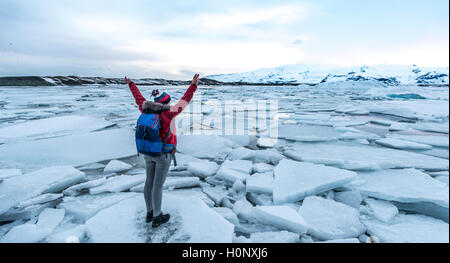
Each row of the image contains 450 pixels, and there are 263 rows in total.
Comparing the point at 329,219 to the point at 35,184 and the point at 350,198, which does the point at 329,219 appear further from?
the point at 35,184

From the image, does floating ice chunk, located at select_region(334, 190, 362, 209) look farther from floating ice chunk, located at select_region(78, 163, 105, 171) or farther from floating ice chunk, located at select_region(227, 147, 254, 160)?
floating ice chunk, located at select_region(78, 163, 105, 171)

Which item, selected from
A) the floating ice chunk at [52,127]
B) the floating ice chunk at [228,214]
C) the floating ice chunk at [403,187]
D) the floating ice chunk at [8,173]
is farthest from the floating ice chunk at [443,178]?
the floating ice chunk at [52,127]

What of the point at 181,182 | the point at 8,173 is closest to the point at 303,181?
the point at 181,182

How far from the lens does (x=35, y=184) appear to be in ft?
8.02

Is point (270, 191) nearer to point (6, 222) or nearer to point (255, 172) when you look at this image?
point (255, 172)

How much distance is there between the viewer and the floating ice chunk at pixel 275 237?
163 centimetres

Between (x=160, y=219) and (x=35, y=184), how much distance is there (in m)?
1.77

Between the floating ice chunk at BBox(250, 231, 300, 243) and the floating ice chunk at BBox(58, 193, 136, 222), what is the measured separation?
133 centimetres

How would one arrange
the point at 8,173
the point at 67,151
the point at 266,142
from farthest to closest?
the point at 266,142 < the point at 67,151 < the point at 8,173

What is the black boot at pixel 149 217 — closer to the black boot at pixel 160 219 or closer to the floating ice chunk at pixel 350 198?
the black boot at pixel 160 219

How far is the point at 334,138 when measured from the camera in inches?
173

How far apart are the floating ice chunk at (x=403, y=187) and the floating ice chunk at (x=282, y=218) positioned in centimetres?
100
